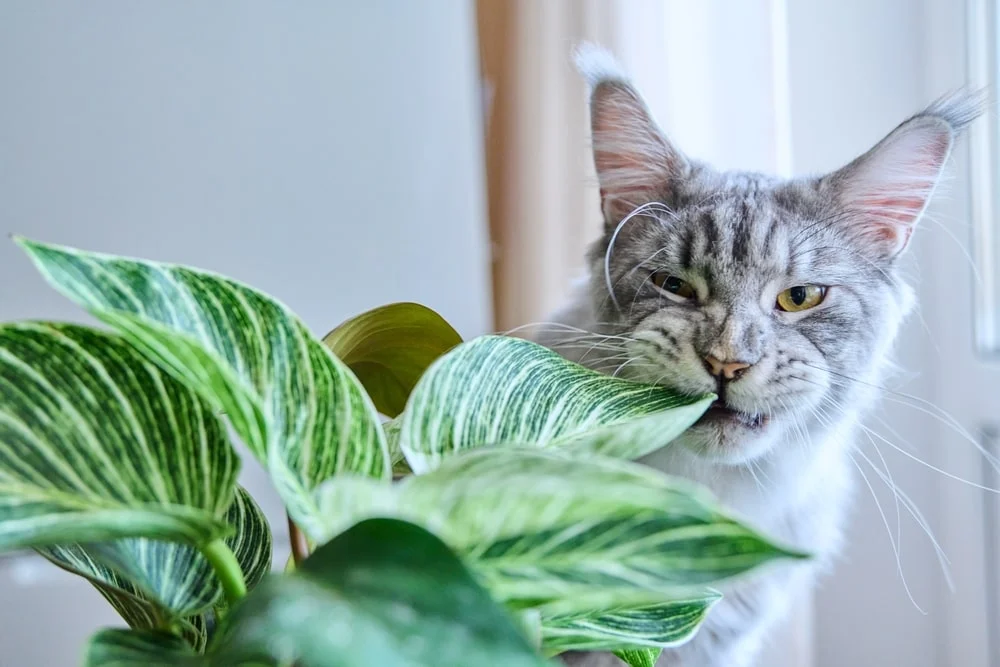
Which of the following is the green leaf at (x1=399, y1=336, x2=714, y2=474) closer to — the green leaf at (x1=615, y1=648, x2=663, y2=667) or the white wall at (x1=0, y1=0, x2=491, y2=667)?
the green leaf at (x1=615, y1=648, x2=663, y2=667)

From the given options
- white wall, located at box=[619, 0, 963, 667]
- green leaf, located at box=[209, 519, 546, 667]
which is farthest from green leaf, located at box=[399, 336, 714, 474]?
white wall, located at box=[619, 0, 963, 667]

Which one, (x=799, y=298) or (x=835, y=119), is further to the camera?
(x=835, y=119)

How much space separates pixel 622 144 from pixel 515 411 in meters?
0.49

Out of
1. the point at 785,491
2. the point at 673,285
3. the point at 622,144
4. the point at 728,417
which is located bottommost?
the point at 785,491

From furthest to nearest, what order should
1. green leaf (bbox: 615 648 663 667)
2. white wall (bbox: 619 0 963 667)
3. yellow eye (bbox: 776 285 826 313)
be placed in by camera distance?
white wall (bbox: 619 0 963 667)
yellow eye (bbox: 776 285 826 313)
green leaf (bbox: 615 648 663 667)

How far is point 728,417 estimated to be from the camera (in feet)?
2.05

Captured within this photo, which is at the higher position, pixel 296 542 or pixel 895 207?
pixel 895 207

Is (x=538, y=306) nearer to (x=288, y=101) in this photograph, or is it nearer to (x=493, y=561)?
(x=288, y=101)

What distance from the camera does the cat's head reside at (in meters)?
0.62

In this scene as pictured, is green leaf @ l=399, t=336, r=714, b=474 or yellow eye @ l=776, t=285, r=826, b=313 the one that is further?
yellow eye @ l=776, t=285, r=826, b=313

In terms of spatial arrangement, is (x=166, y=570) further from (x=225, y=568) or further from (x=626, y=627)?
(x=626, y=627)

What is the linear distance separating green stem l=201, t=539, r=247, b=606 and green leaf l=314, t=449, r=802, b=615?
0.08 metres

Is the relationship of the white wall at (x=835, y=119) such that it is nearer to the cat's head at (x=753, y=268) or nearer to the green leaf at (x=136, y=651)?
the cat's head at (x=753, y=268)

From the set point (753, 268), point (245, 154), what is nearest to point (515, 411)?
point (753, 268)
